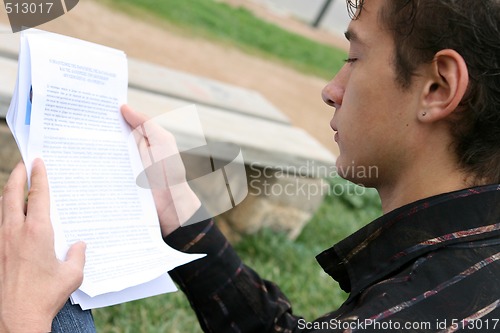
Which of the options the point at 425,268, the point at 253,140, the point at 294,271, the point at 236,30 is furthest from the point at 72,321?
the point at 236,30

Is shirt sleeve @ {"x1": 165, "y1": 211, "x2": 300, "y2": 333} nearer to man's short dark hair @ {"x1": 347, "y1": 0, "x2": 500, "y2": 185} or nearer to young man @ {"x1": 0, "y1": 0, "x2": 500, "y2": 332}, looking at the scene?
young man @ {"x1": 0, "y1": 0, "x2": 500, "y2": 332}

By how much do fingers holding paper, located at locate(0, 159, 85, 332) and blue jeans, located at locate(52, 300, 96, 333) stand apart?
4.1 inches

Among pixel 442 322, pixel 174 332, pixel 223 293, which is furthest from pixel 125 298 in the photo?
pixel 174 332

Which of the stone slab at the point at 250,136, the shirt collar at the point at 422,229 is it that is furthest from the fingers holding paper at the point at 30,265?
the stone slab at the point at 250,136

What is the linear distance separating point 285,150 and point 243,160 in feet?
0.76

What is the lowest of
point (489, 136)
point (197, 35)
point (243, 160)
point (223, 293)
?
point (197, 35)

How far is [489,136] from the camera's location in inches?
44.4

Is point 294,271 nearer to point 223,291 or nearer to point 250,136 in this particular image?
point 250,136

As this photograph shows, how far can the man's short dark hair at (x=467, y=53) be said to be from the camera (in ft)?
3.56

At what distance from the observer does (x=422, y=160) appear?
3.70 feet

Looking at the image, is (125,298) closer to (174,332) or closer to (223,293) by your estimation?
(223,293)

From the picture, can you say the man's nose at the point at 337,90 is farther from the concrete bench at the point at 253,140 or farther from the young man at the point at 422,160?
the concrete bench at the point at 253,140

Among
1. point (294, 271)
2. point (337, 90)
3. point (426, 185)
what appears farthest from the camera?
point (294, 271)

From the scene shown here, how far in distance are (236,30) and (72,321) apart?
813 cm
